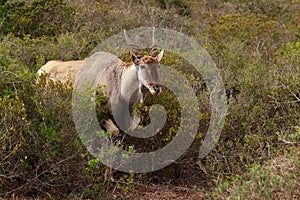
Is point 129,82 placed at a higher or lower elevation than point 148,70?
lower

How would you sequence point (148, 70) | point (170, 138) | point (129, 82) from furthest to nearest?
1. point (129, 82)
2. point (148, 70)
3. point (170, 138)

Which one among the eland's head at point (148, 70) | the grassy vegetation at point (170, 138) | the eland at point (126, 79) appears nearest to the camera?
the grassy vegetation at point (170, 138)

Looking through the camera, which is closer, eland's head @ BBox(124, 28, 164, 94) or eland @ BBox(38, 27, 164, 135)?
eland's head @ BBox(124, 28, 164, 94)

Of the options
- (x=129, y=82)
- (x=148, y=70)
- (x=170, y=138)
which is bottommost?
(x=170, y=138)

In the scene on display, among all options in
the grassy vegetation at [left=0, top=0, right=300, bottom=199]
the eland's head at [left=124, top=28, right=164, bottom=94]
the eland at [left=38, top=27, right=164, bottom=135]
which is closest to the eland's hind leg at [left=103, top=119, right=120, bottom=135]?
the eland at [left=38, top=27, right=164, bottom=135]

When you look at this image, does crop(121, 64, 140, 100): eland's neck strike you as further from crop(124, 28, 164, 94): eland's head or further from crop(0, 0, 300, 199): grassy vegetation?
crop(0, 0, 300, 199): grassy vegetation

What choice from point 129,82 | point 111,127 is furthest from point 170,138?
point 129,82

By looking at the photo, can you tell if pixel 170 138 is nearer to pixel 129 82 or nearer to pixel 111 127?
pixel 111 127

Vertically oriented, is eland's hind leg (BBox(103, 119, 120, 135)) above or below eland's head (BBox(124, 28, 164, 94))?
below

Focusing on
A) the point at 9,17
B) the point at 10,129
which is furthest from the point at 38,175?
the point at 9,17

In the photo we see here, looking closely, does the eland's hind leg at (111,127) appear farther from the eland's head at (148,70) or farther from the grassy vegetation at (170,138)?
the eland's head at (148,70)

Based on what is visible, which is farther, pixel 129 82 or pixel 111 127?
pixel 129 82

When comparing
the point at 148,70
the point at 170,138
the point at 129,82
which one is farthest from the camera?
the point at 129,82

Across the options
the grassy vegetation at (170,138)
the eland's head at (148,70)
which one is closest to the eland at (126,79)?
the eland's head at (148,70)
